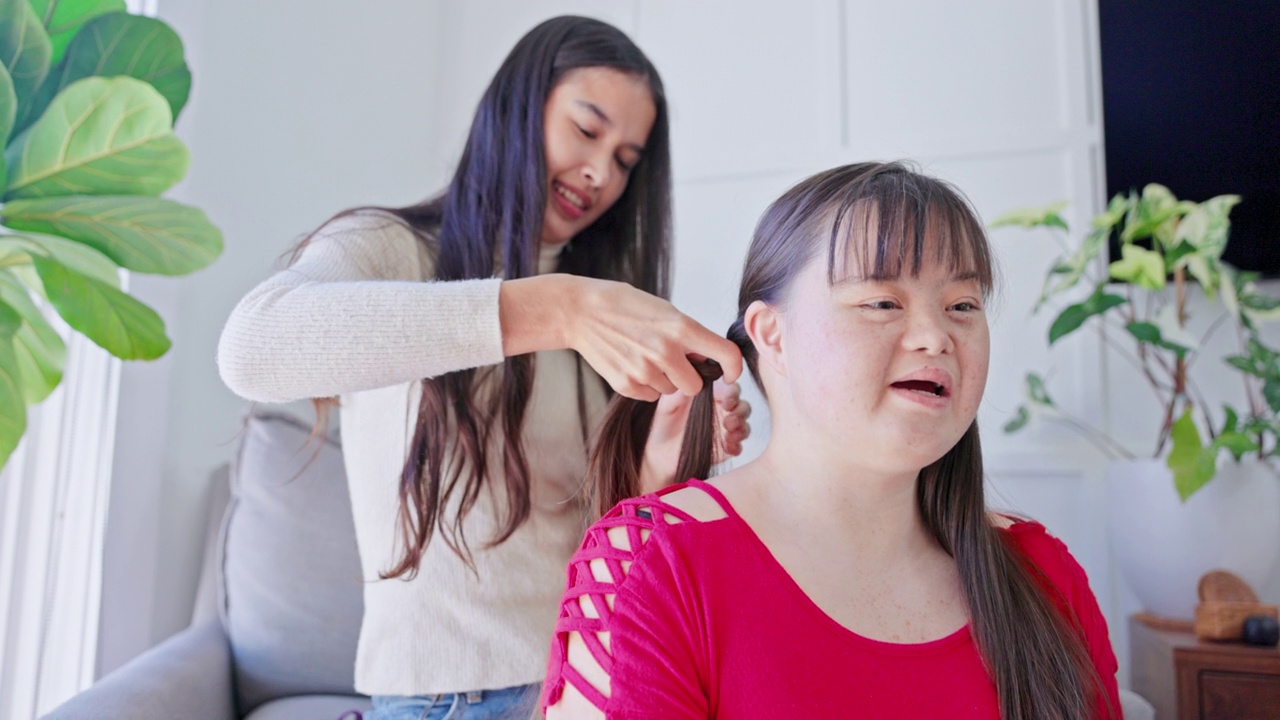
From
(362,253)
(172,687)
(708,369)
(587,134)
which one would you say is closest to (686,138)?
(587,134)

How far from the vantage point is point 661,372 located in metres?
0.92

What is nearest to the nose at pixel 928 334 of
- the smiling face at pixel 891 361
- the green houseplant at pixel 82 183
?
the smiling face at pixel 891 361

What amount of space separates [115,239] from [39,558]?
73 centimetres

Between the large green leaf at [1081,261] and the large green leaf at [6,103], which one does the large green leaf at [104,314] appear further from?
the large green leaf at [1081,261]

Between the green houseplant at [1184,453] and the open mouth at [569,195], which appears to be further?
the green houseplant at [1184,453]

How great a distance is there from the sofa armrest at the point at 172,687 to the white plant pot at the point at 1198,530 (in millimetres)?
1551

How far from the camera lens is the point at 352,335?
0.94 m

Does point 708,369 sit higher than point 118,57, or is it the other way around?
point 118,57

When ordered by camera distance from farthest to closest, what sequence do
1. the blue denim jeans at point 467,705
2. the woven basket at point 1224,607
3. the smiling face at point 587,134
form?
the woven basket at point 1224,607 < the smiling face at point 587,134 < the blue denim jeans at point 467,705

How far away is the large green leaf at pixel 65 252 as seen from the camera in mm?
934

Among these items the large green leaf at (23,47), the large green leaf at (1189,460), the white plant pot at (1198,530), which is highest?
the large green leaf at (23,47)

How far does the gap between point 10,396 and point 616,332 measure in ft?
1.83

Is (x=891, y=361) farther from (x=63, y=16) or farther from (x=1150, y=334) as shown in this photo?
(x=1150, y=334)

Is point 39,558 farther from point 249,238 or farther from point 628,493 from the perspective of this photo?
point 628,493
